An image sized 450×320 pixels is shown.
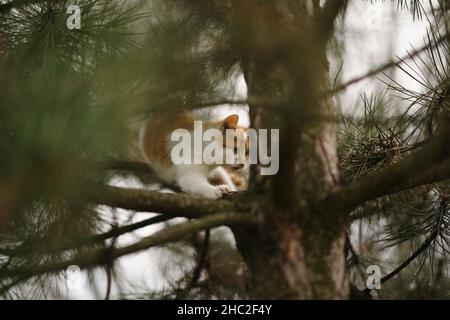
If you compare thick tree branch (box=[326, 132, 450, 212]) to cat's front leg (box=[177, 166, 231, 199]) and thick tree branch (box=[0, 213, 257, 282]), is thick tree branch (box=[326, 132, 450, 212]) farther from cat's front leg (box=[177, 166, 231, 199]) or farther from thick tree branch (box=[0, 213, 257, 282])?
cat's front leg (box=[177, 166, 231, 199])

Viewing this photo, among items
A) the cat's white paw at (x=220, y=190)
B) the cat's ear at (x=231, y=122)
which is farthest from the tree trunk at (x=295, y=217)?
the cat's ear at (x=231, y=122)

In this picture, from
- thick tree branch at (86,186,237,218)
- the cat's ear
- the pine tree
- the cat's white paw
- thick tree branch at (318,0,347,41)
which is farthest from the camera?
the cat's ear

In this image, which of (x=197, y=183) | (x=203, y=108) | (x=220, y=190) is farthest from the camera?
(x=197, y=183)

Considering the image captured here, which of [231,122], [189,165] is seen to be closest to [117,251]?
[189,165]

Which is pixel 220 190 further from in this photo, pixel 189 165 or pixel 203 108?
pixel 203 108

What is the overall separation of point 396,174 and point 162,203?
47 centimetres

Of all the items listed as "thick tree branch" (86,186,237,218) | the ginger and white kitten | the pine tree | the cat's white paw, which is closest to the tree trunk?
the pine tree

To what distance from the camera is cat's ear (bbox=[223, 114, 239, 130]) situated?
2.36 metres

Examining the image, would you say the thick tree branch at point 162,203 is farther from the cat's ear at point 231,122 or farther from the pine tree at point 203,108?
the cat's ear at point 231,122

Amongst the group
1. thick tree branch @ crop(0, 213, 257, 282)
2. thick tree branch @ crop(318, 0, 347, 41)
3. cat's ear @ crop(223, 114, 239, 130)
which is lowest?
thick tree branch @ crop(0, 213, 257, 282)

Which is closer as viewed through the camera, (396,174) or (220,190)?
(396,174)

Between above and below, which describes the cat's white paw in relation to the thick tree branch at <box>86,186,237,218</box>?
above

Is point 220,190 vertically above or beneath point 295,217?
above

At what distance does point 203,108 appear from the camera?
3.31 feet
